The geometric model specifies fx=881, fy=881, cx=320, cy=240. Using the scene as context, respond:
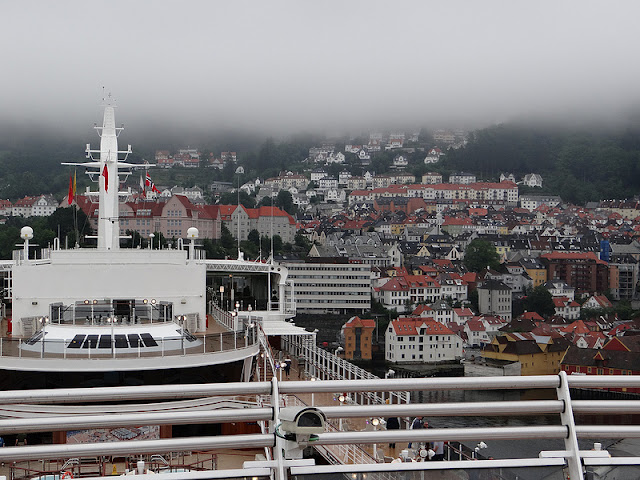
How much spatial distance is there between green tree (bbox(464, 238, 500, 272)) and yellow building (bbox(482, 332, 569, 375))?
27131 mm

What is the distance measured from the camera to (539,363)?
49.6 meters

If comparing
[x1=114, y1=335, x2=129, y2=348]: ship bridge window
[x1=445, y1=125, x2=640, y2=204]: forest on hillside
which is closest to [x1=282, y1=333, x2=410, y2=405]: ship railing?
[x1=114, y1=335, x2=129, y2=348]: ship bridge window

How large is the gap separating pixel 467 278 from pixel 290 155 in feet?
252

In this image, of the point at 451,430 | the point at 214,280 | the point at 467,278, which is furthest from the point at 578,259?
the point at 451,430

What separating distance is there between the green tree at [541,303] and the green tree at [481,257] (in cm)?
979

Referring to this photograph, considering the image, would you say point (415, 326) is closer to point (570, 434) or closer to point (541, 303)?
point (541, 303)

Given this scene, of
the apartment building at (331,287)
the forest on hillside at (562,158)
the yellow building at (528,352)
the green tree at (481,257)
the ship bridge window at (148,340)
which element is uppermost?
the forest on hillside at (562,158)

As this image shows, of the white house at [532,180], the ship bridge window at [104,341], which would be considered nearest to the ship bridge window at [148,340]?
the ship bridge window at [104,341]

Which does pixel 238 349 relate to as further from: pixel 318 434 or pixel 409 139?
pixel 409 139

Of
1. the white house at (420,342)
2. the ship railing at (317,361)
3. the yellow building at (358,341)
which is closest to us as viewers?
the ship railing at (317,361)

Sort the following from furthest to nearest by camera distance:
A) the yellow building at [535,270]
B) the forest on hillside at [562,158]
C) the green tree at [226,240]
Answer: the forest on hillside at [562,158], the yellow building at [535,270], the green tree at [226,240]

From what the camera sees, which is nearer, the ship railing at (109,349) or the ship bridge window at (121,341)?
the ship railing at (109,349)

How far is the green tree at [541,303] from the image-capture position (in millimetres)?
66375

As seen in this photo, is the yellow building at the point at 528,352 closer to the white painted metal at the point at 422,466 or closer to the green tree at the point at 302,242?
the green tree at the point at 302,242
